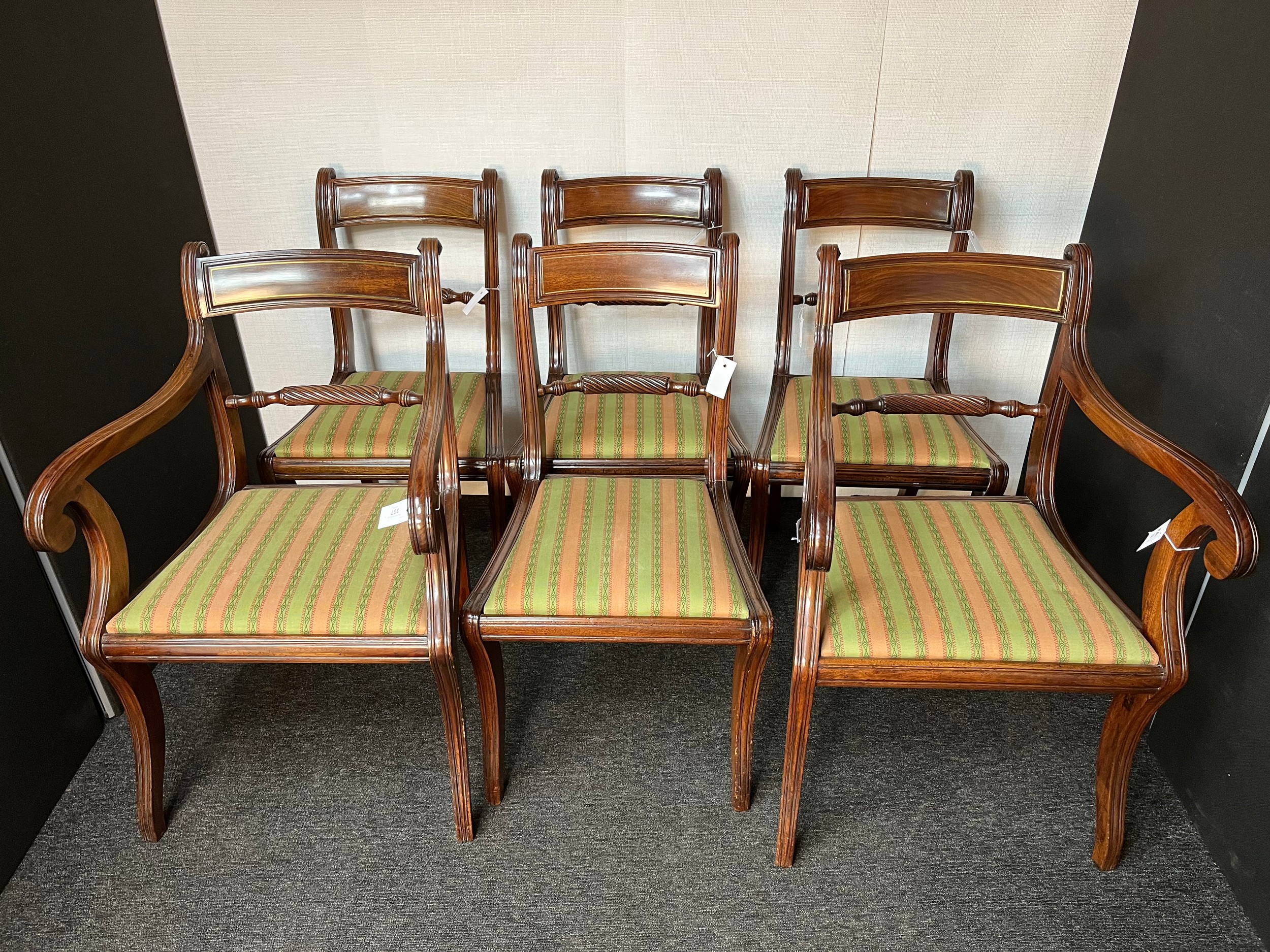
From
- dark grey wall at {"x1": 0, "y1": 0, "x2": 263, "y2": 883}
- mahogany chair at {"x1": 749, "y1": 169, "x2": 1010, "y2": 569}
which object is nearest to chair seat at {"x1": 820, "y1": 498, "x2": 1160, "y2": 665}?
mahogany chair at {"x1": 749, "y1": 169, "x2": 1010, "y2": 569}

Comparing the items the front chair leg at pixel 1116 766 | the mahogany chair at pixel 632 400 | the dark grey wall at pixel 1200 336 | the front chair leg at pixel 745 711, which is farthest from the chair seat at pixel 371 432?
the dark grey wall at pixel 1200 336

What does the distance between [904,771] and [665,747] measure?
0.47m

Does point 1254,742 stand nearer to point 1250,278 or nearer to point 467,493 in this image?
point 1250,278

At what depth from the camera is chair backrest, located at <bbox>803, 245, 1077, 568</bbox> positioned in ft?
4.48

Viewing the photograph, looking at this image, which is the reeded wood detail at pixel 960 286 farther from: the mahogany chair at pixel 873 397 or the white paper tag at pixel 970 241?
the white paper tag at pixel 970 241

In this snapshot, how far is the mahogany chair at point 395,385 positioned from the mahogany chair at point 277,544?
0.64ft

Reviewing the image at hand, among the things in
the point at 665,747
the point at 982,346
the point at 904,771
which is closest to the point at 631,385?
the point at 665,747

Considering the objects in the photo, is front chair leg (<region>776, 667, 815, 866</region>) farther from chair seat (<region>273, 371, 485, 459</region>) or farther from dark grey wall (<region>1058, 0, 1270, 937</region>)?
chair seat (<region>273, 371, 485, 459</region>)

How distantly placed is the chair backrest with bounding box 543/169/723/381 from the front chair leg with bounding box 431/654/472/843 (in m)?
0.87

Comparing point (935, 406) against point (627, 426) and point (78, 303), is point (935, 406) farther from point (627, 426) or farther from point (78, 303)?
point (78, 303)

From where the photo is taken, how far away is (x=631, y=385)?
166cm

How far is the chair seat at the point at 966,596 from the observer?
3.99 feet

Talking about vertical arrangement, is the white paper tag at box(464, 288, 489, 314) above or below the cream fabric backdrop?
below

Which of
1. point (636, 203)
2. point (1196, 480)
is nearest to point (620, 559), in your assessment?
point (1196, 480)
